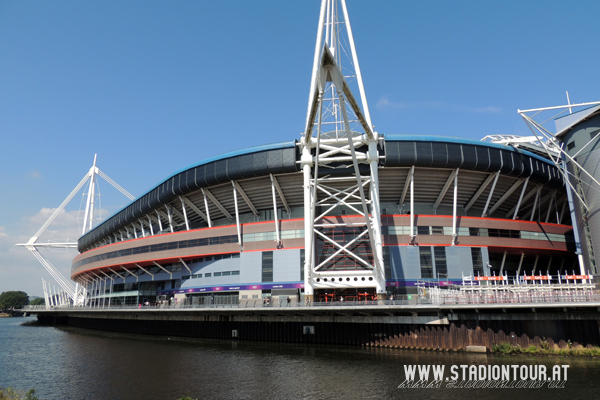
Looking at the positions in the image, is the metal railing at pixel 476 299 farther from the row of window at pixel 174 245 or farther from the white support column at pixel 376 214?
the row of window at pixel 174 245

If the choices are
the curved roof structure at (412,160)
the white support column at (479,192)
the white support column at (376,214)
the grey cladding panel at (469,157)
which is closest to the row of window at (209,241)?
the curved roof structure at (412,160)

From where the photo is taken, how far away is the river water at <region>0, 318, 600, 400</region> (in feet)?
77.2

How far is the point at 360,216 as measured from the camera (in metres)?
53.1

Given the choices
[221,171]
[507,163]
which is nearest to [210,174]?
[221,171]

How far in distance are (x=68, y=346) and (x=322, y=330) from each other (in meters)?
31.5

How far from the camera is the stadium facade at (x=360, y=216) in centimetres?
4988

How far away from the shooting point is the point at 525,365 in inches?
1128

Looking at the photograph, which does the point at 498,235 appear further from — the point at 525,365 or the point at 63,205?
the point at 63,205

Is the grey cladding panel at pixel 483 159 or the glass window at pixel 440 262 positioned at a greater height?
the grey cladding panel at pixel 483 159

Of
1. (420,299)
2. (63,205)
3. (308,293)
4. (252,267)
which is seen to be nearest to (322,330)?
(308,293)

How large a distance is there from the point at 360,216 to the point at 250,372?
28426mm

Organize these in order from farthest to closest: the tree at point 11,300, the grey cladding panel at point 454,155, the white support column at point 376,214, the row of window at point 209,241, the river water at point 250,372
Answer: the tree at point 11,300
the row of window at point 209,241
the grey cladding panel at point 454,155
the white support column at point 376,214
the river water at point 250,372

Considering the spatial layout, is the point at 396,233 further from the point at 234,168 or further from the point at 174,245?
the point at 174,245

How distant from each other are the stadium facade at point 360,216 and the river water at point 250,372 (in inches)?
433
